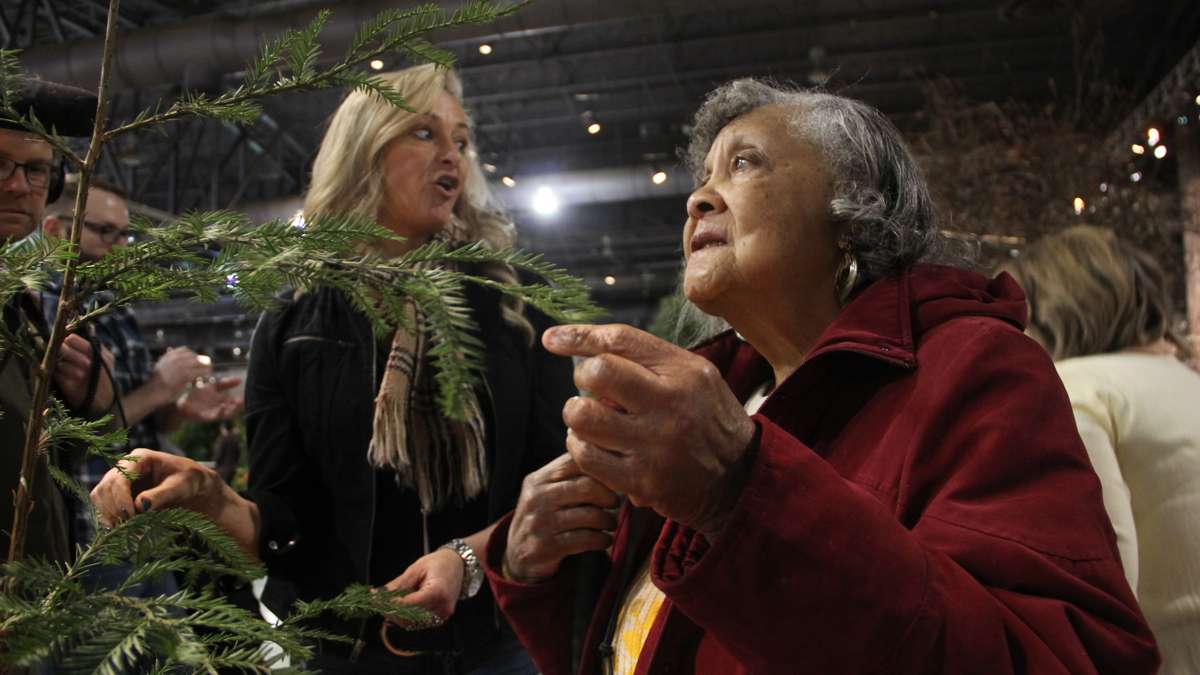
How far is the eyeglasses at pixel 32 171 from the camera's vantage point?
1.15 meters

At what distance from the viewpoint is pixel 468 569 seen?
1.52 m

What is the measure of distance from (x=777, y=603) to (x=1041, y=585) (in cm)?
27

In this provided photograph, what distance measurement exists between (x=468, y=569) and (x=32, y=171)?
819 mm

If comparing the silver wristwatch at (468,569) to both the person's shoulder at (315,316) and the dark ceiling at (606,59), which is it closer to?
the person's shoulder at (315,316)

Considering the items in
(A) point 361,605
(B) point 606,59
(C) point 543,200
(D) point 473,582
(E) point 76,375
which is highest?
(B) point 606,59

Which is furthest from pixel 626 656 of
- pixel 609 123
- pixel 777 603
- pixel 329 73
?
pixel 609 123

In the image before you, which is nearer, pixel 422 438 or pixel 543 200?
pixel 422 438

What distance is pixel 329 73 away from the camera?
0.86 metres

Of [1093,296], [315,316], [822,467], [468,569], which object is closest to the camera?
[822,467]

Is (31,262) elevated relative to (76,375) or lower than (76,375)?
elevated

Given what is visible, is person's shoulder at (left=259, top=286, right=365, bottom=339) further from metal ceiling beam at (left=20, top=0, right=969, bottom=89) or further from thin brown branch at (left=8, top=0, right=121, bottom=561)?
metal ceiling beam at (left=20, top=0, right=969, bottom=89)

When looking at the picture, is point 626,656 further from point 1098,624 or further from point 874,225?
point 874,225

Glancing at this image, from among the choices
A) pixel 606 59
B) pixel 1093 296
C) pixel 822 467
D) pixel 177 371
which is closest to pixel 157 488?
pixel 822 467

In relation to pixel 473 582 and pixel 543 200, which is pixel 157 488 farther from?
pixel 543 200
